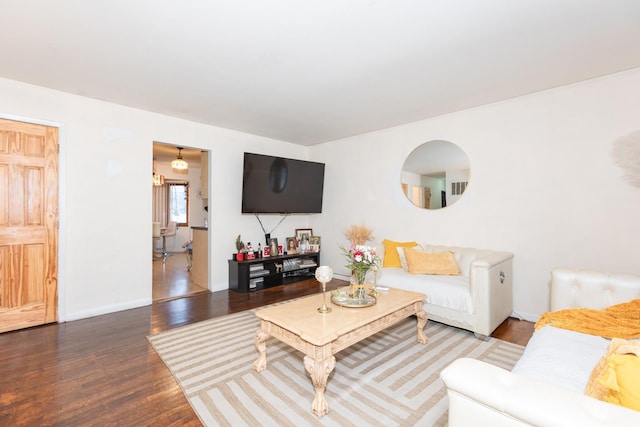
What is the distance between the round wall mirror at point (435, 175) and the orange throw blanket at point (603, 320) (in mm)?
1945

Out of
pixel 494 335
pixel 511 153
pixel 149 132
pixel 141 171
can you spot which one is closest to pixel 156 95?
pixel 149 132

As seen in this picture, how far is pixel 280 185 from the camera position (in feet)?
15.6

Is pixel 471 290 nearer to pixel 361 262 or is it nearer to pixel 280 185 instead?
pixel 361 262

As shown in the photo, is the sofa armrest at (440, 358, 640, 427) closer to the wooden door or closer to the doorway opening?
the wooden door

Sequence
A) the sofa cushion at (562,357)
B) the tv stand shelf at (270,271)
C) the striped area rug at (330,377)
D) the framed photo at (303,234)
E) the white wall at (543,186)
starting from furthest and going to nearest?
the framed photo at (303,234) < the tv stand shelf at (270,271) < the white wall at (543,186) < the striped area rug at (330,377) < the sofa cushion at (562,357)

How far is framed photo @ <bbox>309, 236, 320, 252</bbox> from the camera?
5329 millimetres

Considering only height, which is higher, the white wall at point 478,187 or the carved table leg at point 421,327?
the white wall at point 478,187

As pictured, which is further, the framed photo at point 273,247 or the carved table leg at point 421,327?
the framed photo at point 273,247

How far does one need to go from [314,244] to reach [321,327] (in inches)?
137

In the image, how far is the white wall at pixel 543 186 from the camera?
2723 mm

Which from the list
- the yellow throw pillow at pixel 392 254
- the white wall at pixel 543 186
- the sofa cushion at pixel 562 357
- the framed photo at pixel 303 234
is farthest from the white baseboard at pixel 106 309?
the sofa cushion at pixel 562 357

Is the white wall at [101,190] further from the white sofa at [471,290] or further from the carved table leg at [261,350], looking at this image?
the white sofa at [471,290]

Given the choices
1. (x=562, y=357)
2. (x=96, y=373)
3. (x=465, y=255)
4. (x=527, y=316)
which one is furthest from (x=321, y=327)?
(x=527, y=316)

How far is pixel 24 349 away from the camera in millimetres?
2484
